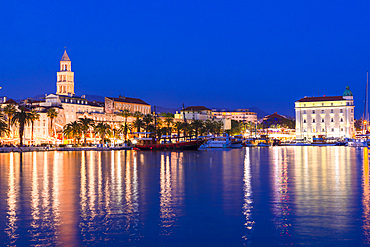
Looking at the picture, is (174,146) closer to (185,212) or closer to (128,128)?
(128,128)

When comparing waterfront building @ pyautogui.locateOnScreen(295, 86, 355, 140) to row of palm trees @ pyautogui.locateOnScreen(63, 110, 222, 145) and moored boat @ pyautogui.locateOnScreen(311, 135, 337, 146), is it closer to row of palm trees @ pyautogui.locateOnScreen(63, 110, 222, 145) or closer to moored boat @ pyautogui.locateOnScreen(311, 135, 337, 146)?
moored boat @ pyautogui.locateOnScreen(311, 135, 337, 146)

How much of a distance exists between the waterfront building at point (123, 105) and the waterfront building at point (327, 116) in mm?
67067

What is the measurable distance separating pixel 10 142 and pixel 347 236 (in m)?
122

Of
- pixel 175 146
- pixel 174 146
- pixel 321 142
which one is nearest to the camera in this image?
pixel 175 146

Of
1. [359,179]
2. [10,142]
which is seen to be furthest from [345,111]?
[359,179]

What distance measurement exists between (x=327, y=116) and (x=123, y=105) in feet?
275

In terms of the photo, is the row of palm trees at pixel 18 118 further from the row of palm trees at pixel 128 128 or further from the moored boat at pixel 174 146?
the moored boat at pixel 174 146

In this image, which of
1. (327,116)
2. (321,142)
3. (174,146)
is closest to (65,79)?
(174,146)

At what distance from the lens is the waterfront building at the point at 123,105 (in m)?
176

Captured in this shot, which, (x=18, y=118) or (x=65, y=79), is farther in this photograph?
(x=65, y=79)

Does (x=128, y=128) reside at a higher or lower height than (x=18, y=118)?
lower

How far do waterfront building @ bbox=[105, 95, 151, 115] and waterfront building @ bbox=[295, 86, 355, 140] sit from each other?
67.1 meters

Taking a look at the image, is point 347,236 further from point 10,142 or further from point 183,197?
point 10,142

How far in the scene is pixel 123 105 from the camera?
7195 inches
